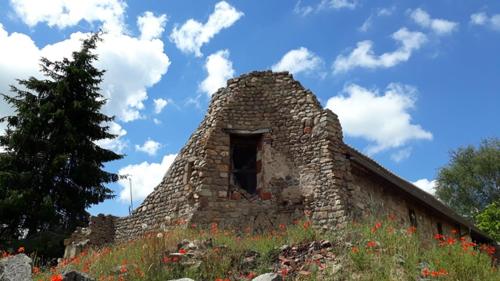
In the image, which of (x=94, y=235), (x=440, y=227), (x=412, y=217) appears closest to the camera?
(x=94, y=235)

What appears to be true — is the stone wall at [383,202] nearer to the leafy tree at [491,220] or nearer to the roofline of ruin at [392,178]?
the roofline of ruin at [392,178]

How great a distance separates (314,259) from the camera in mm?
6410

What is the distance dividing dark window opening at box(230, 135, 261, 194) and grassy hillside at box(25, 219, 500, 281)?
3.90 m

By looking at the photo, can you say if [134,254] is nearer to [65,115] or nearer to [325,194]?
[325,194]

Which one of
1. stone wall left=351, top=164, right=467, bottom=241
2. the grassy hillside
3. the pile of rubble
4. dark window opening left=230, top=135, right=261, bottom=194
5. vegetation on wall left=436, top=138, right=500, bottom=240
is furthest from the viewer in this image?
vegetation on wall left=436, top=138, right=500, bottom=240

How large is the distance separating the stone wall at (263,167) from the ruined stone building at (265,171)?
24mm

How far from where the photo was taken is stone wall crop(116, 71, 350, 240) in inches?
431

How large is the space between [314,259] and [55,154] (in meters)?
12.6

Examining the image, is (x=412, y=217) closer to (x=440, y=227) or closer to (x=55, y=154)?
(x=440, y=227)

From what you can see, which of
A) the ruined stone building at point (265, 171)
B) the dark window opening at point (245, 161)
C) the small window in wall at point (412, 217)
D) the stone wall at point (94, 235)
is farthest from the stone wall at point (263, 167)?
the small window in wall at point (412, 217)

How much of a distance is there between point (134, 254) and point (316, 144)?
210 inches

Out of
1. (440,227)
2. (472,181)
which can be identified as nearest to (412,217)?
(440,227)

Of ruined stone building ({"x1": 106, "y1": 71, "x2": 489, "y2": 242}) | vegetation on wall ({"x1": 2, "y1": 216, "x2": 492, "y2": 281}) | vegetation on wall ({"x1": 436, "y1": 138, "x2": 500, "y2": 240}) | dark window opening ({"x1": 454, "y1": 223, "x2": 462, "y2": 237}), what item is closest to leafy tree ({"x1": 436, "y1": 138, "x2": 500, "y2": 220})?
vegetation on wall ({"x1": 436, "y1": 138, "x2": 500, "y2": 240})

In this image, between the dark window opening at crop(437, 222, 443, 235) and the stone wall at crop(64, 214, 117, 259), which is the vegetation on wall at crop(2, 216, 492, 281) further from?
the dark window opening at crop(437, 222, 443, 235)
